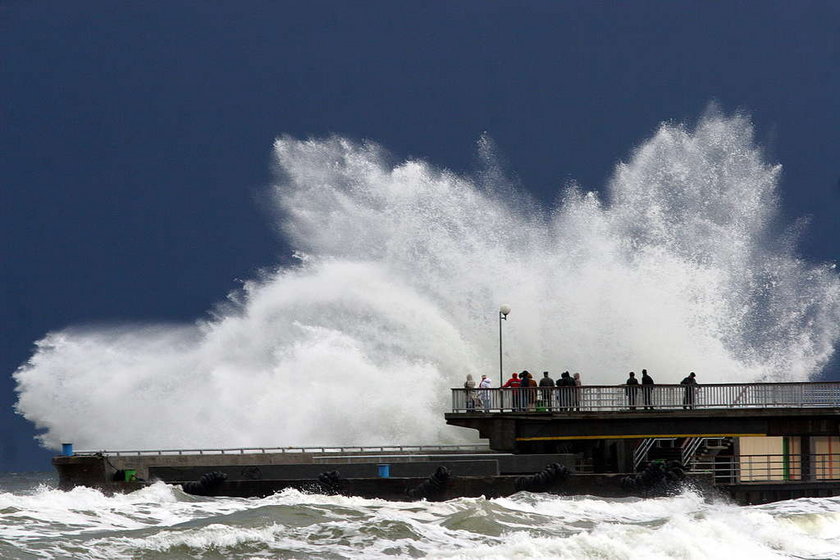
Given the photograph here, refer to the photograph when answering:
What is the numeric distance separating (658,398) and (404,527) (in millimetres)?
11245

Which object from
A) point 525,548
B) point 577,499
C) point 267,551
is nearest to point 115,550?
point 267,551

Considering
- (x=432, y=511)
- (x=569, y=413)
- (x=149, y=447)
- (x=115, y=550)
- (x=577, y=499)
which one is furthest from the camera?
(x=149, y=447)

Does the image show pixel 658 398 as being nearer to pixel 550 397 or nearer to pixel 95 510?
pixel 550 397

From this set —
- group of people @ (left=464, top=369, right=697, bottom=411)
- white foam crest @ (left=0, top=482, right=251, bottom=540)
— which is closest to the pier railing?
group of people @ (left=464, top=369, right=697, bottom=411)

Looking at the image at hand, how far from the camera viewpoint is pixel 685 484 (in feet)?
110

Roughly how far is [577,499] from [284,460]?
910cm

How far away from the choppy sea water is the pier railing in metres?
3.74

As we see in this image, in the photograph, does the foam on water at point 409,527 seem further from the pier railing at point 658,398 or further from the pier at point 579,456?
the pier railing at point 658,398

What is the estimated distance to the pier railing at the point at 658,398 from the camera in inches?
1453

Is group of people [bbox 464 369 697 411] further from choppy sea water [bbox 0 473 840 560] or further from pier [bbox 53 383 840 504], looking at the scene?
choppy sea water [bbox 0 473 840 560]

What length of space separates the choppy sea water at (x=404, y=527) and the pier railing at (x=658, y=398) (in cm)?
374

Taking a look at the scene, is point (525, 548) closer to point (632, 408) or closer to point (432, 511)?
point (432, 511)

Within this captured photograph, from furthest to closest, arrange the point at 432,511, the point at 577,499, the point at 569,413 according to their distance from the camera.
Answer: the point at 569,413
the point at 577,499
the point at 432,511

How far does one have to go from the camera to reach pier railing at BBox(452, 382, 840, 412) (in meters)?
36.9
